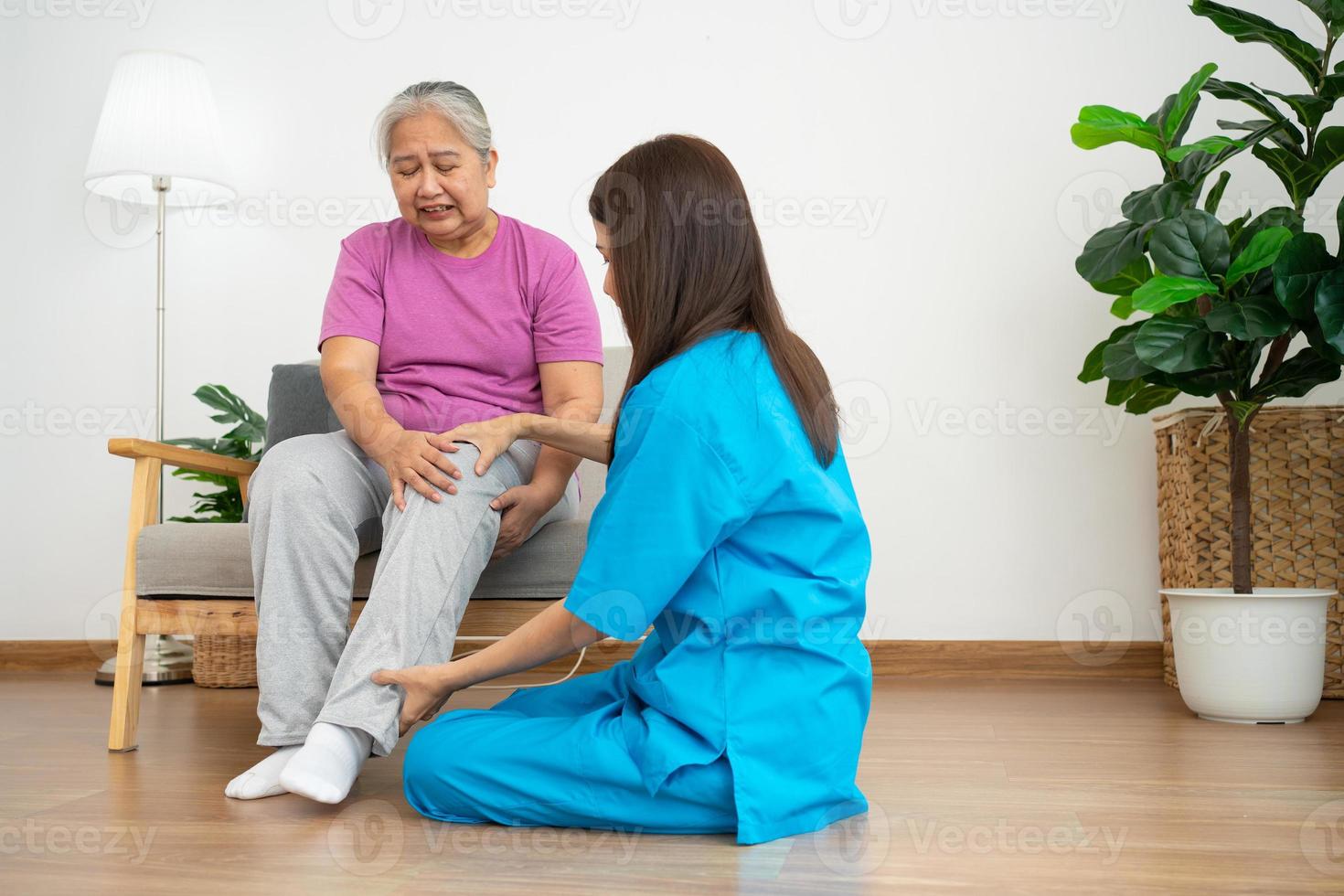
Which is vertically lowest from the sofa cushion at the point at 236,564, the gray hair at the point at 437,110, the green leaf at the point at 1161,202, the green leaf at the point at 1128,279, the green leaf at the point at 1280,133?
the sofa cushion at the point at 236,564

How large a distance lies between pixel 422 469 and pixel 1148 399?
5.61ft

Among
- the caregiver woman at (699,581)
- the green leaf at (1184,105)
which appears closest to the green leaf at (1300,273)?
the green leaf at (1184,105)

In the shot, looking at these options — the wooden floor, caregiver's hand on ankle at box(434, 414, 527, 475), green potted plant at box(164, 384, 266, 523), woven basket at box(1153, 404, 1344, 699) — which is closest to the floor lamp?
green potted plant at box(164, 384, 266, 523)

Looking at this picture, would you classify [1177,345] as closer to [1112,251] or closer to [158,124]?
[1112,251]

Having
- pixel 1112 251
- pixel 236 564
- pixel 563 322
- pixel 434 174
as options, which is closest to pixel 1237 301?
pixel 1112 251

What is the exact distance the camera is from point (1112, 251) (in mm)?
2293

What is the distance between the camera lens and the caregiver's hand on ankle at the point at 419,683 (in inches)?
56.1

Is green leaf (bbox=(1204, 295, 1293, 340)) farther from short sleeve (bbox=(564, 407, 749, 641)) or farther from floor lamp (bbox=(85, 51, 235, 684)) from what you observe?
floor lamp (bbox=(85, 51, 235, 684))

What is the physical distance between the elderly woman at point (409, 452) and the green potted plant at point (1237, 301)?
1.16 meters

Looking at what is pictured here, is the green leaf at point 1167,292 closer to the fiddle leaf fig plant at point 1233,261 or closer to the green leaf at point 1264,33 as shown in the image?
the fiddle leaf fig plant at point 1233,261

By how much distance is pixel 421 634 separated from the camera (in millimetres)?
1487

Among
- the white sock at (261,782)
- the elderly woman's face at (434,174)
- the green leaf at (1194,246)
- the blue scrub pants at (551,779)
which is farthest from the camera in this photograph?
the green leaf at (1194,246)

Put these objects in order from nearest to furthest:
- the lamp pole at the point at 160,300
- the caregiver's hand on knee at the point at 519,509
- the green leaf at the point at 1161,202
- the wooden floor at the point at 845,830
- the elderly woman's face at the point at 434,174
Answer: the wooden floor at the point at 845,830 < the caregiver's hand on knee at the point at 519,509 < the elderly woman's face at the point at 434,174 < the green leaf at the point at 1161,202 < the lamp pole at the point at 160,300

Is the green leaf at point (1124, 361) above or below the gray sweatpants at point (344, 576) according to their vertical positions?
above
